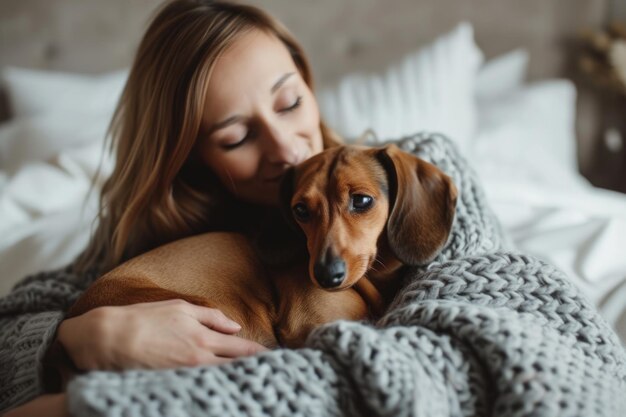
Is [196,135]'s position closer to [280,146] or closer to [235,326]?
[280,146]

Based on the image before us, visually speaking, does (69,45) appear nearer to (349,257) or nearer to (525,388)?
(349,257)

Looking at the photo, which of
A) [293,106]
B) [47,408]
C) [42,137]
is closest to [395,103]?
[293,106]

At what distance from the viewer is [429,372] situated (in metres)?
0.77

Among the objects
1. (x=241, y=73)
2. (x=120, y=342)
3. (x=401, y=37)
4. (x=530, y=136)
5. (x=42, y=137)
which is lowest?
(x=530, y=136)

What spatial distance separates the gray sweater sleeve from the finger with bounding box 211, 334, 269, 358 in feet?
1.06

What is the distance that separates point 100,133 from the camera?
7.62 feet

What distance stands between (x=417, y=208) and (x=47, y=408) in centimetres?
71

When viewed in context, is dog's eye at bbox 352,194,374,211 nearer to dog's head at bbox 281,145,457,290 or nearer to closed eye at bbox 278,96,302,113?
dog's head at bbox 281,145,457,290

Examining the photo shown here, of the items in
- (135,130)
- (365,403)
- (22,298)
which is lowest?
(22,298)

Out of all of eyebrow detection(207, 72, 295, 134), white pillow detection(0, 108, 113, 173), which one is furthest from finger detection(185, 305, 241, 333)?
white pillow detection(0, 108, 113, 173)

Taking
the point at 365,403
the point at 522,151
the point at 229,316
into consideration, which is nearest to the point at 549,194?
the point at 522,151

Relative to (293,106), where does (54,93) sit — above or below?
below

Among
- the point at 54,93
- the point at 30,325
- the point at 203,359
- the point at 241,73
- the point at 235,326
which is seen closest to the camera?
the point at 203,359

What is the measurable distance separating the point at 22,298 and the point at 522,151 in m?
1.93
